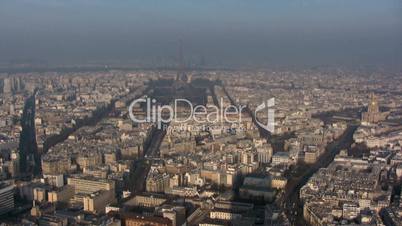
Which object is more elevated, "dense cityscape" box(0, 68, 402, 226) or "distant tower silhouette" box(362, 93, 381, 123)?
"distant tower silhouette" box(362, 93, 381, 123)

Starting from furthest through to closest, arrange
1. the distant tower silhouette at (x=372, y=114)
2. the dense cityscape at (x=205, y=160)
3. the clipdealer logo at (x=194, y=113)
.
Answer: the distant tower silhouette at (x=372, y=114), the clipdealer logo at (x=194, y=113), the dense cityscape at (x=205, y=160)

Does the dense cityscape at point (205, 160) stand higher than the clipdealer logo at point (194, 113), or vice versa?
the clipdealer logo at point (194, 113)

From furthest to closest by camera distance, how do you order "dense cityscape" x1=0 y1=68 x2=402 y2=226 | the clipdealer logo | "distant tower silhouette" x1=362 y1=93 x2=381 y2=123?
1. "distant tower silhouette" x1=362 y1=93 x2=381 y2=123
2. the clipdealer logo
3. "dense cityscape" x1=0 y1=68 x2=402 y2=226

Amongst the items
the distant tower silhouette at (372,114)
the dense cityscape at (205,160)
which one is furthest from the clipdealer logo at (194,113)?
the distant tower silhouette at (372,114)

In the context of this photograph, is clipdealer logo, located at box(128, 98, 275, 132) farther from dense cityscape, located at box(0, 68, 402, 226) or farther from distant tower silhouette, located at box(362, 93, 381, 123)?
distant tower silhouette, located at box(362, 93, 381, 123)

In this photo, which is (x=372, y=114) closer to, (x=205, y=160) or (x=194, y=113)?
(x=194, y=113)

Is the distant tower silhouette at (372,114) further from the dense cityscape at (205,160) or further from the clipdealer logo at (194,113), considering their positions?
the clipdealer logo at (194,113)

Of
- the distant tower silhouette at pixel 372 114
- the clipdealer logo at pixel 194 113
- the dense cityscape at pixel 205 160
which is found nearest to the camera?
the dense cityscape at pixel 205 160

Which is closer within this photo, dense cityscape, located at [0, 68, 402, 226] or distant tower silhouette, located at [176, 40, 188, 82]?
dense cityscape, located at [0, 68, 402, 226]

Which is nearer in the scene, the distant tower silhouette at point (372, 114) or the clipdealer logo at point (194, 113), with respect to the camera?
the clipdealer logo at point (194, 113)

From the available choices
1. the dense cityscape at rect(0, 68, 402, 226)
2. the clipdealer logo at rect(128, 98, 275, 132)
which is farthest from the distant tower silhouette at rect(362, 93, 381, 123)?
the clipdealer logo at rect(128, 98, 275, 132)
